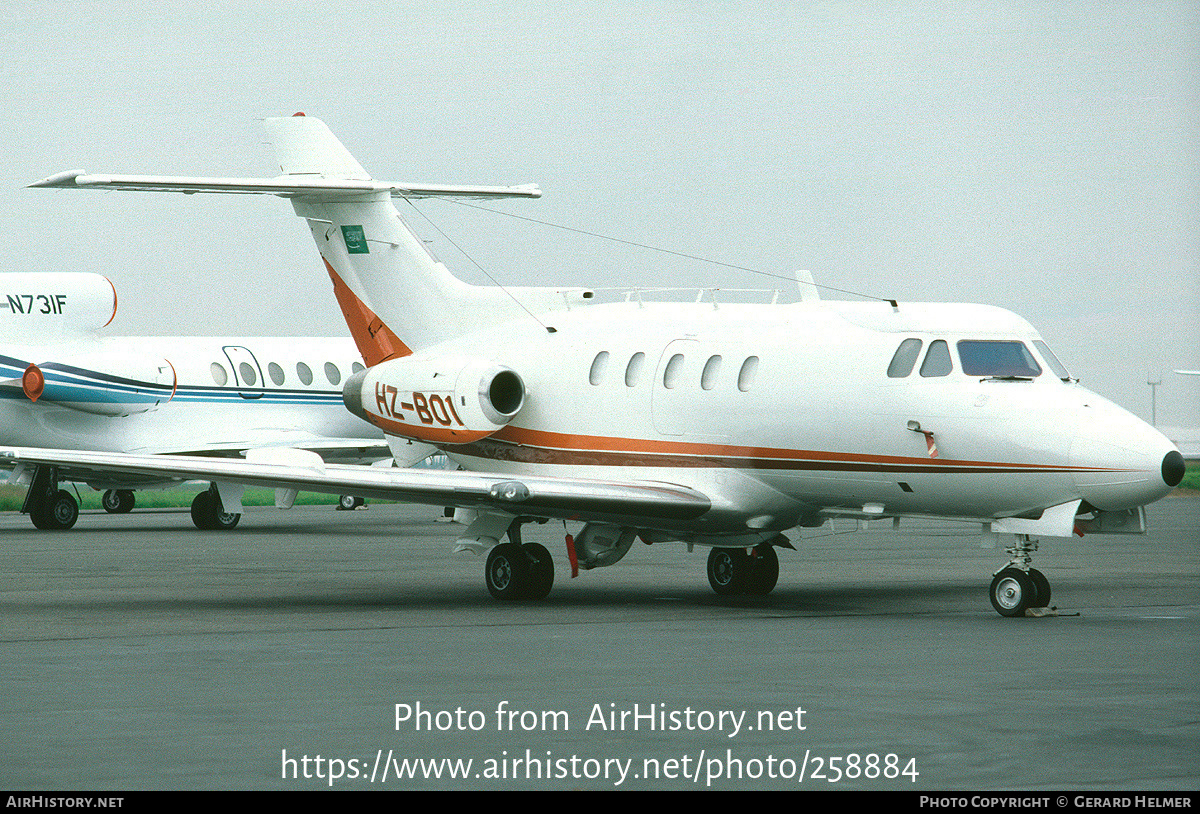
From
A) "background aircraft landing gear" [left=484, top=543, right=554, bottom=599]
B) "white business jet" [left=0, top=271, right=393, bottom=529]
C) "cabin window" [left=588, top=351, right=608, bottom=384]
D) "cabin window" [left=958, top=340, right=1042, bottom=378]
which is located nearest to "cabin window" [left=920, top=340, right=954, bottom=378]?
"cabin window" [left=958, top=340, right=1042, bottom=378]

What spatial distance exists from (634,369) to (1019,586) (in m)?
4.90

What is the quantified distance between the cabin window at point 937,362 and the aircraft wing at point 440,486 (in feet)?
8.25

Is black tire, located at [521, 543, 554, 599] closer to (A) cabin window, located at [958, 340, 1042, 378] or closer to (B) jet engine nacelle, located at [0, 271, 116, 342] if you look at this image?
(A) cabin window, located at [958, 340, 1042, 378]

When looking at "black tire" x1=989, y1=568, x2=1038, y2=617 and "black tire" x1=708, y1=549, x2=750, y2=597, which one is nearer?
"black tire" x1=989, y1=568, x2=1038, y2=617

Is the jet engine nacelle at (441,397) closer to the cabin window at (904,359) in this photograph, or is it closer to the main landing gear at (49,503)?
the cabin window at (904,359)

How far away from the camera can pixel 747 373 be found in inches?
638

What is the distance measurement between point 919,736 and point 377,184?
44.1ft

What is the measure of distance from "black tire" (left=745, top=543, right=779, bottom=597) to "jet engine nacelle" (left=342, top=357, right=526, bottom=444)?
3.06m

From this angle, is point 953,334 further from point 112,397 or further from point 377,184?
point 112,397

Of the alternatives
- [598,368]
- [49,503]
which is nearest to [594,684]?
[598,368]

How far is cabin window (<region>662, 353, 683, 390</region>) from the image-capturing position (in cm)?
1686

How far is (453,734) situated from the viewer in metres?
8.23

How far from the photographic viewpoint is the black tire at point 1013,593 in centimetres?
1408

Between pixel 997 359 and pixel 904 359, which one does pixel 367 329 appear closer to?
pixel 904 359
